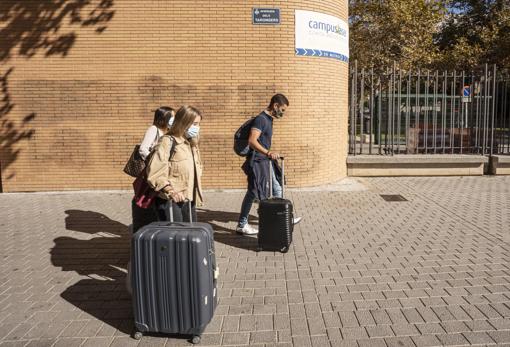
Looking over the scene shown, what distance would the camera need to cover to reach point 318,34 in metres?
9.27

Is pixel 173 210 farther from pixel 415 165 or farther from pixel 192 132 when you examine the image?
pixel 415 165

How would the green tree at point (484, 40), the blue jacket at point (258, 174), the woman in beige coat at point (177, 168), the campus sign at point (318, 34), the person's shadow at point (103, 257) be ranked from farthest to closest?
the green tree at point (484, 40)
the campus sign at point (318, 34)
the blue jacket at point (258, 174)
the person's shadow at point (103, 257)
the woman in beige coat at point (177, 168)

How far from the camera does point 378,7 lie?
20.8 m

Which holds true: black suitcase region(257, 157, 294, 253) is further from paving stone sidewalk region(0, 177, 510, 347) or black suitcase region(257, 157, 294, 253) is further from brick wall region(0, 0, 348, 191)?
brick wall region(0, 0, 348, 191)

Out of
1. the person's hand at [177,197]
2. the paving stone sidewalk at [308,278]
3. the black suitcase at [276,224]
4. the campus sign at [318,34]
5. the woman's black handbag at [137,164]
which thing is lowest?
the paving stone sidewalk at [308,278]

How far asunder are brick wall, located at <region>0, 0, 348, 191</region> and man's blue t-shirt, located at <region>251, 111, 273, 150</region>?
3.45 metres

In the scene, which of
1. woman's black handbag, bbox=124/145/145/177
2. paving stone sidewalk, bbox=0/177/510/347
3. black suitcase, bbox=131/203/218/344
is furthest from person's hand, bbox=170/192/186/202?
paving stone sidewalk, bbox=0/177/510/347

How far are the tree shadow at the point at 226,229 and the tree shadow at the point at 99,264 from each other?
1.18 m

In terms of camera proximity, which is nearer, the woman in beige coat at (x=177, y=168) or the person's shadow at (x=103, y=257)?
the woman in beige coat at (x=177, y=168)

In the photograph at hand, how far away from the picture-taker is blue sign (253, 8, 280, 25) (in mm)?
8883

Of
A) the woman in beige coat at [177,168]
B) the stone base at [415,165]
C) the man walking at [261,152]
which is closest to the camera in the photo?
the woman in beige coat at [177,168]

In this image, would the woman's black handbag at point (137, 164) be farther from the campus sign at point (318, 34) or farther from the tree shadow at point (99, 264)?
the campus sign at point (318, 34)

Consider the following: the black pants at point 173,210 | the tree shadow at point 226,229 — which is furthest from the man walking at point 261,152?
the black pants at point 173,210

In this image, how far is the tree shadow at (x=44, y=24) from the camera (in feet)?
28.6
